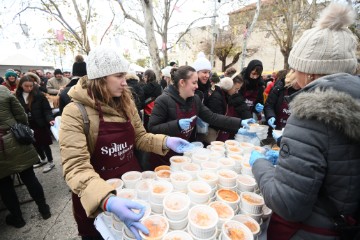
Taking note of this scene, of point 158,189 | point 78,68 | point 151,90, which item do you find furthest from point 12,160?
point 151,90

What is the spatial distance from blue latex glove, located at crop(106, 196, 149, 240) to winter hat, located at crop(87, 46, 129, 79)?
42.0 inches

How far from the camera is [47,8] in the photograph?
12.0 m

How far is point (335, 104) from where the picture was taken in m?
0.95

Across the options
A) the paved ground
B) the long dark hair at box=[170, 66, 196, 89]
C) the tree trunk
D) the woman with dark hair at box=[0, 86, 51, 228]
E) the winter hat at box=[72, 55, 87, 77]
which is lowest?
the paved ground

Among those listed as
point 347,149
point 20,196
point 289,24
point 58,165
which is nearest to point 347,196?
point 347,149

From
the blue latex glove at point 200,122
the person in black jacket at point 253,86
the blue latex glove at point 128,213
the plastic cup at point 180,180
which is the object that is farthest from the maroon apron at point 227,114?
the blue latex glove at point 128,213

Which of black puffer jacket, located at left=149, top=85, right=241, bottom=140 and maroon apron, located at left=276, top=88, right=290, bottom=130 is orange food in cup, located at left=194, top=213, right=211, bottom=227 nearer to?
black puffer jacket, located at left=149, top=85, right=241, bottom=140

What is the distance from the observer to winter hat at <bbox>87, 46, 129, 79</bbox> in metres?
1.73

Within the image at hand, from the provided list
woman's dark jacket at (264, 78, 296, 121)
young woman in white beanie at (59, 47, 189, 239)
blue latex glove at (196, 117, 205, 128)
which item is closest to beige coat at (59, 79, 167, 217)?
young woman in white beanie at (59, 47, 189, 239)

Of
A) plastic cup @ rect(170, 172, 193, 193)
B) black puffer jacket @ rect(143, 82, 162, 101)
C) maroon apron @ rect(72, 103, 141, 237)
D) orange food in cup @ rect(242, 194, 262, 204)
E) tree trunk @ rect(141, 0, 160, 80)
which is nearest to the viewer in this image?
orange food in cup @ rect(242, 194, 262, 204)

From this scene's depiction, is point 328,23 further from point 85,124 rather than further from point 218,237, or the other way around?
point 85,124

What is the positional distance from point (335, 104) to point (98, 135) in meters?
1.64

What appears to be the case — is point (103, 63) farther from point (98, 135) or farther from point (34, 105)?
point (34, 105)

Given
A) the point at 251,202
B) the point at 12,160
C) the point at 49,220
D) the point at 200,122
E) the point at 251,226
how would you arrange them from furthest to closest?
the point at 49,220 < the point at 200,122 < the point at 12,160 < the point at 251,202 < the point at 251,226
